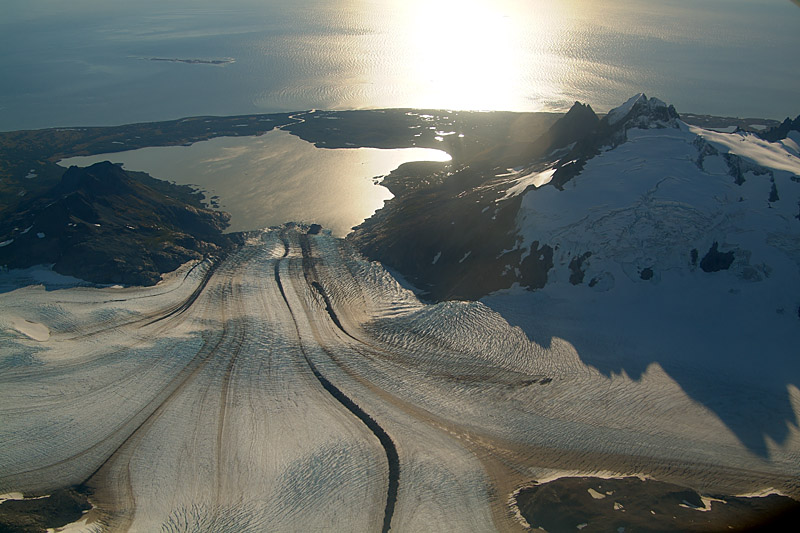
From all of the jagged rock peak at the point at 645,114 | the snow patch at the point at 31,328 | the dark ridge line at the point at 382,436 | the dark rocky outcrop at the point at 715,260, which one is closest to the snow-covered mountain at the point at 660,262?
the dark rocky outcrop at the point at 715,260

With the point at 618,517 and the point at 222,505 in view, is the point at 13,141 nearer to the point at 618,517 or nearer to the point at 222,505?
the point at 222,505

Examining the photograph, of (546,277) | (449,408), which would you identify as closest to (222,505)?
(449,408)

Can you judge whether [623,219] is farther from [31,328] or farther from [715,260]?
[31,328]

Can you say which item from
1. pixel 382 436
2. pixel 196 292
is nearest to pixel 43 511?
pixel 382 436

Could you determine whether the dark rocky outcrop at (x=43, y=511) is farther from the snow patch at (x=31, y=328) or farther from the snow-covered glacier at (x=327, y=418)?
the snow patch at (x=31, y=328)

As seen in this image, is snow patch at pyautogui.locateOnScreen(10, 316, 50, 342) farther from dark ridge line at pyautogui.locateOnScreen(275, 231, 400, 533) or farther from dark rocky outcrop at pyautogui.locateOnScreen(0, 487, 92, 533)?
dark ridge line at pyautogui.locateOnScreen(275, 231, 400, 533)
